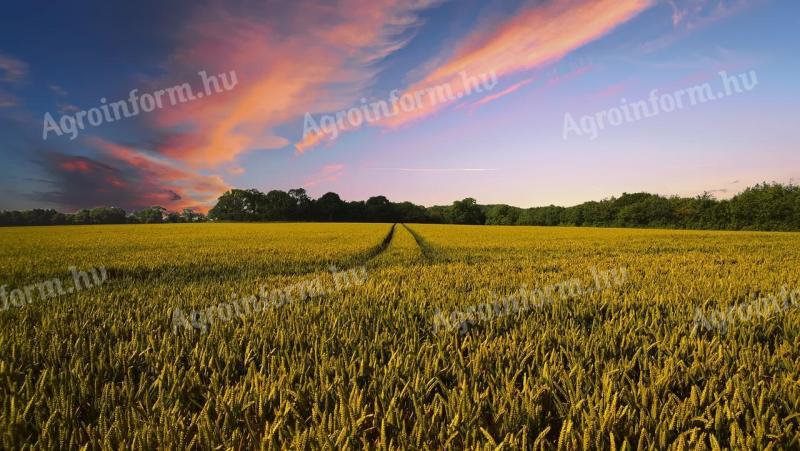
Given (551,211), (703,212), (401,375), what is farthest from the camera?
(551,211)

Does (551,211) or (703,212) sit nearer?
(703,212)

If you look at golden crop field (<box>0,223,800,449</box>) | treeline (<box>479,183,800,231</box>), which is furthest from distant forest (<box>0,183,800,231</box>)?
golden crop field (<box>0,223,800,449</box>)

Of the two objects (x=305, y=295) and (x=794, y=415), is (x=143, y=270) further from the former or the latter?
(x=794, y=415)

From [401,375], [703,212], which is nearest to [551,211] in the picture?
[703,212]

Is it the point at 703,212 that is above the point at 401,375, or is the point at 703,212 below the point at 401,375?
below

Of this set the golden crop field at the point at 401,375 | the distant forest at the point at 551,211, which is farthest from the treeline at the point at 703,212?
the golden crop field at the point at 401,375

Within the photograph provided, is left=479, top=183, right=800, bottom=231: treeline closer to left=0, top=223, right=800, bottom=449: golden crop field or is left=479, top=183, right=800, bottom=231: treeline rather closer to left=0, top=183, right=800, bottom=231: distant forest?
left=0, top=183, right=800, bottom=231: distant forest

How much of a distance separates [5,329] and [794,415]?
540 cm

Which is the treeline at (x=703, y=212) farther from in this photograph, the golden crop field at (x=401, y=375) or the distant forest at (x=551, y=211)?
the golden crop field at (x=401, y=375)

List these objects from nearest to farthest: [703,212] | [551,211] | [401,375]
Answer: [401,375] → [703,212] → [551,211]

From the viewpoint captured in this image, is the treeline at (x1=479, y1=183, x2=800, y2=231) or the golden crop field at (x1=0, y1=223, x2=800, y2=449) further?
the treeline at (x1=479, y1=183, x2=800, y2=231)

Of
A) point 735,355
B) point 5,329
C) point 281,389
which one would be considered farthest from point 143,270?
point 735,355

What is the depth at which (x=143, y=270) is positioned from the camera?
8.55 metres

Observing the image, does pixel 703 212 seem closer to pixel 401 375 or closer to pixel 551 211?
pixel 551 211
